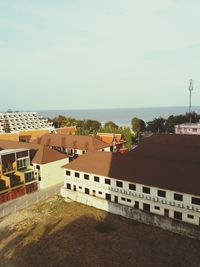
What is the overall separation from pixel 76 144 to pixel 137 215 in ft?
110

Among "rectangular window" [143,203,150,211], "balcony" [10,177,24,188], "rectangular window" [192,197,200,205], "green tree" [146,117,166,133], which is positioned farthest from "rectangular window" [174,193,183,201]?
"green tree" [146,117,166,133]

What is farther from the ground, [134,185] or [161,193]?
[134,185]

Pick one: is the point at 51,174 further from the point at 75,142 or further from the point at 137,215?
the point at 137,215

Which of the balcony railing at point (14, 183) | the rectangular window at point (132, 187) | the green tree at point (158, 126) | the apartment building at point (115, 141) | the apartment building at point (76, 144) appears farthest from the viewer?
the green tree at point (158, 126)

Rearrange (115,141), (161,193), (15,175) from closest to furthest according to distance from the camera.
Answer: (161,193) < (15,175) < (115,141)

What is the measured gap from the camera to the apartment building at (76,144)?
65919mm

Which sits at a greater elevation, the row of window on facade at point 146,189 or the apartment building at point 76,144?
the apartment building at point 76,144

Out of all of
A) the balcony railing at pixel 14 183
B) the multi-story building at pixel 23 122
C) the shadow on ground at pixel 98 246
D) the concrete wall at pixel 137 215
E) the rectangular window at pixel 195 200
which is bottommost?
the shadow on ground at pixel 98 246

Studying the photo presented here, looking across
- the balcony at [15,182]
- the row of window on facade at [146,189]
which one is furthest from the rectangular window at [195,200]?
the balcony at [15,182]

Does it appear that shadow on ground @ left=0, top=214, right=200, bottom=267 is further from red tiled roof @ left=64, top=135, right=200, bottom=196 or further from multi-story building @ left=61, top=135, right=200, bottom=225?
red tiled roof @ left=64, top=135, right=200, bottom=196

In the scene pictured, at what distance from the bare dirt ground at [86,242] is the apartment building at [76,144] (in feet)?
86.1

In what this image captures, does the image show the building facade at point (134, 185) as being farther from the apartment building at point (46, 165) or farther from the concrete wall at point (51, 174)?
the apartment building at point (46, 165)

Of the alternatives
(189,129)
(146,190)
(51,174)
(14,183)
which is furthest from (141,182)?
(189,129)

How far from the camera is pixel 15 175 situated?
49.0m
